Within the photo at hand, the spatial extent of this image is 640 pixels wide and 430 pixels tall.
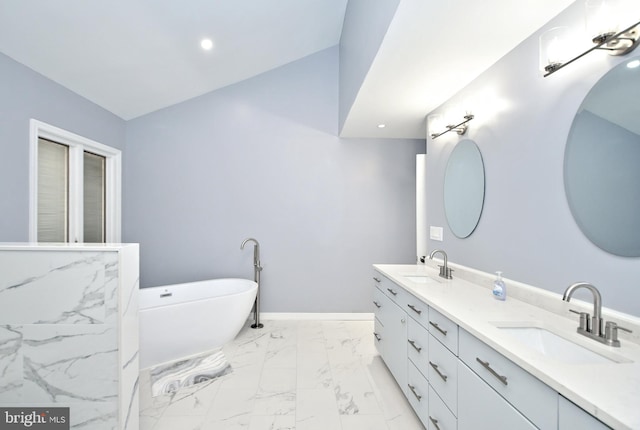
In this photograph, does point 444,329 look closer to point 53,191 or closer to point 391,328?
point 391,328

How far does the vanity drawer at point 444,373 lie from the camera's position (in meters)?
1.48

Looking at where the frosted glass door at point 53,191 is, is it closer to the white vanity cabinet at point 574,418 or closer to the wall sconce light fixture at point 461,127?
the wall sconce light fixture at point 461,127

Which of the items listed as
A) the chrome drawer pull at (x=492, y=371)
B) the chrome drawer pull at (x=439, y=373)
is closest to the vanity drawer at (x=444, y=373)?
the chrome drawer pull at (x=439, y=373)

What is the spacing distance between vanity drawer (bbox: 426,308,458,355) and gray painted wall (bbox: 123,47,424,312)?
7.36 feet

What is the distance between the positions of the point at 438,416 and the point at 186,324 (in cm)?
210

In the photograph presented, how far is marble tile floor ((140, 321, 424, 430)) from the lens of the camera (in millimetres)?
2004

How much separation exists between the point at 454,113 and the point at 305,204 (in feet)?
6.61

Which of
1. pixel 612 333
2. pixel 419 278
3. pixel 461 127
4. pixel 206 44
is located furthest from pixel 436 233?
pixel 206 44

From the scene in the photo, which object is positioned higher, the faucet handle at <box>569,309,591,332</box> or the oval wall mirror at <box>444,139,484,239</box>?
the oval wall mirror at <box>444,139,484,239</box>

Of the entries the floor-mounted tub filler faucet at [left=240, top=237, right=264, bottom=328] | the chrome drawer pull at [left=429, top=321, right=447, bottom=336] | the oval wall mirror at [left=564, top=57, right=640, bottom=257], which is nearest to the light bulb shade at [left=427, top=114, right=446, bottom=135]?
the oval wall mirror at [left=564, top=57, right=640, bottom=257]

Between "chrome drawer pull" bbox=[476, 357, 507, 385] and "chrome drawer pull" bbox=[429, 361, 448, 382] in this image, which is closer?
"chrome drawer pull" bbox=[476, 357, 507, 385]

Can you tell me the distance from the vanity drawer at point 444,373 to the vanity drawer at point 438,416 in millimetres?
33

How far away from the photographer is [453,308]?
1.61m

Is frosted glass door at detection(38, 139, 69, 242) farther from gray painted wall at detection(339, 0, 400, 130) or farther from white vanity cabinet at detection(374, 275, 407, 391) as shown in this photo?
white vanity cabinet at detection(374, 275, 407, 391)
